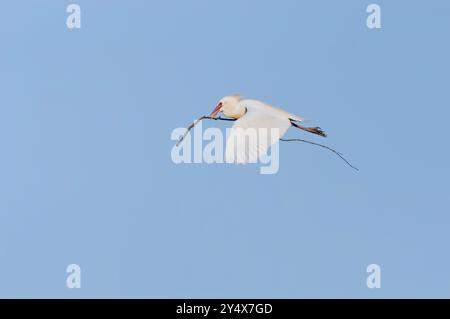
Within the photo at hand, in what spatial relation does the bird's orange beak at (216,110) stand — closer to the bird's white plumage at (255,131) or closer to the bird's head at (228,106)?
the bird's head at (228,106)

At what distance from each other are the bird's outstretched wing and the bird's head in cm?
26

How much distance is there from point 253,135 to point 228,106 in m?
0.75

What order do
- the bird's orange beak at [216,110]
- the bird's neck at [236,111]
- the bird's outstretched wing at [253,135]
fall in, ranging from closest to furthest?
the bird's outstretched wing at [253,135], the bird's neck at [236,111], the bird's orange beak at [216,110]

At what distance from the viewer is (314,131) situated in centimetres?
1015

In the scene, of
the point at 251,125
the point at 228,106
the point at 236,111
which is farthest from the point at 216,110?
the point at 251,125

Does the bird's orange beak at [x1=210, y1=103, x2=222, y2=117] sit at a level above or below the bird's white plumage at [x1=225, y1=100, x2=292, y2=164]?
above

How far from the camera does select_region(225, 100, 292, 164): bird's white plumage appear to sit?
898 centimetres

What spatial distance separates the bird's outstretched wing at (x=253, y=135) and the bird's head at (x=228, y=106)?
0.84 feet

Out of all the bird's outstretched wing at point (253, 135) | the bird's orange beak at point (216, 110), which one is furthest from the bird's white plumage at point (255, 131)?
the bird's orange beak at point (216, 110)

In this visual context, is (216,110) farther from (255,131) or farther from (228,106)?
(255,131)

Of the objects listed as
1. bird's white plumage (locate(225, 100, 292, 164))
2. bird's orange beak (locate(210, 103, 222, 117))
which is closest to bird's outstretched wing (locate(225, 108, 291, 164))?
bird's white plumage (locate(225, 100, 292, 164))

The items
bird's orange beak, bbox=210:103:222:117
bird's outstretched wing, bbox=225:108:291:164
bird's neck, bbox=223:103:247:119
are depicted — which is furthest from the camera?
bird's orange beak, bbox=210:103:222:117

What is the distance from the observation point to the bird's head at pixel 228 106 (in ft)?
32.0

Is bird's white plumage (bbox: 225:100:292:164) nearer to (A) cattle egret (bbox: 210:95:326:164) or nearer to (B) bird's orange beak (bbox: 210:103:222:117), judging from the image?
(A) cattle egret (bbox: 210:95:326:164)
